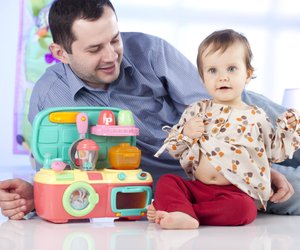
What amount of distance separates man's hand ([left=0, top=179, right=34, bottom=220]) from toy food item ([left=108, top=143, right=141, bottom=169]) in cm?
25

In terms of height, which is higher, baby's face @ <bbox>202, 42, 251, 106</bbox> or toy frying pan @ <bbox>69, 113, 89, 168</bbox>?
baby's face @ <bbox>202, 42, 251, 106</bbox>

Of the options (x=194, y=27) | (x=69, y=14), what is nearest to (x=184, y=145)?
(x=69, y=14)

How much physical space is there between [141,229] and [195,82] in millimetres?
724

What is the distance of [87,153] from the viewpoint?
1664 millimetres

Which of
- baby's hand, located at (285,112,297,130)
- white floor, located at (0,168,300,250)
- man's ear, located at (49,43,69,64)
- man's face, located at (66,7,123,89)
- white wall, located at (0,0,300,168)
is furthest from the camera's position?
white wall, located at (0,0,300,168)

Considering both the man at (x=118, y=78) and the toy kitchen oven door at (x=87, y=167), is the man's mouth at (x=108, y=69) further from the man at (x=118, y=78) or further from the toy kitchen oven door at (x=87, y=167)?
the toy kitchen oven door at (x=87, y=167)

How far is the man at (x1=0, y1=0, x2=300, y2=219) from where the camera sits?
192 cm

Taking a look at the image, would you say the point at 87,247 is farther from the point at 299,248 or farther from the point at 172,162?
the point at 172,162

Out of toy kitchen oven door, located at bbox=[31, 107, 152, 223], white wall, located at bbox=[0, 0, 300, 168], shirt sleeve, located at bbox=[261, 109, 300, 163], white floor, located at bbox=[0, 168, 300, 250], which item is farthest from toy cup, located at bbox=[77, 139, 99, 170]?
white wall, located at bbox=[0, 0, 300, 168]

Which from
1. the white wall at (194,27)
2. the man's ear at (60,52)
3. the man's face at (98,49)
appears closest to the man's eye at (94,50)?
the man's face at (98,49)

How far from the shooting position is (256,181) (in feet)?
5.41

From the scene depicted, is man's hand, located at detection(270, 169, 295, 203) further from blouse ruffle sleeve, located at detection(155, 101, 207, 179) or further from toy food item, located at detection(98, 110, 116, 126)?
toy food item, located at detection(98, 110, 116, 126)

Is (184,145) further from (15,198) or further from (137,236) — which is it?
(15,198)

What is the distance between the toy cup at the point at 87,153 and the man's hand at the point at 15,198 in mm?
180
